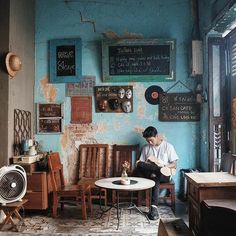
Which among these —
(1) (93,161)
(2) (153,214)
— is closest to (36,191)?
(1) (93,161)

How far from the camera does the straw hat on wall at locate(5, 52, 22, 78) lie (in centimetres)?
426

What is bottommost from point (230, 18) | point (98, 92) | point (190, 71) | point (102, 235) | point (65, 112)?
point (102, 235)

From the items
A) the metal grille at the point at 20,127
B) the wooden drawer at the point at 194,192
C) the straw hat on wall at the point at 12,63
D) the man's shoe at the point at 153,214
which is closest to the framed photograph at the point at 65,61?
the metal grille at the point at 20,127

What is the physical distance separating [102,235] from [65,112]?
2307 millimetres

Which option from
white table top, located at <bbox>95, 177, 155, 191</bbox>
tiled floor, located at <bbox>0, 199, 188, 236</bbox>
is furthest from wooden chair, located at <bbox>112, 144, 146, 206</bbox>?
white table top, located at <bbox>95, 177, 155, 191</bbox>

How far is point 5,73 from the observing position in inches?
170

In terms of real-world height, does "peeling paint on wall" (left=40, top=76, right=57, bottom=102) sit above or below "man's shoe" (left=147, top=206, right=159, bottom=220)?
above

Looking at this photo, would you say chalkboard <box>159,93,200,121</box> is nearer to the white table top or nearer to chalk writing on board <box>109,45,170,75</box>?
chalk writing on board <box>109,45,170,75</box>

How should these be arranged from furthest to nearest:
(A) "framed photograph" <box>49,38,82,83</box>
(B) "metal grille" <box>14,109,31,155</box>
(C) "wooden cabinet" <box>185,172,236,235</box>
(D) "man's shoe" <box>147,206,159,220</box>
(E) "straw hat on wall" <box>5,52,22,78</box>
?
(A) "framed photograph" <box>49,38,82,83</box> < (B) "metal grille" <box>14,109,31,155</box> < (E) "straw hat on wall" <box>5,52,22,78</box> < (D) "man's shoe" <box>147,206,159,220</box> < (C) "wooden cabinet" <box>185,172,236,235</box>

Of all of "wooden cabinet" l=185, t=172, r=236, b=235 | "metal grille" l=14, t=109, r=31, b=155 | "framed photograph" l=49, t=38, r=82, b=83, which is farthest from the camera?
"framed photograph" l=49, t=38, r=82, b=83

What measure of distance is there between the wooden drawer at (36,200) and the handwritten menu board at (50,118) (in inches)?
49.6

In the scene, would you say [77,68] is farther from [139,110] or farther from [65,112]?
[139,110]

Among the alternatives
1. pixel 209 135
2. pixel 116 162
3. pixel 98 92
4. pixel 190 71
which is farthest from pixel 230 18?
pixel 116 162

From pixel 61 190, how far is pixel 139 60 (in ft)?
7.90
